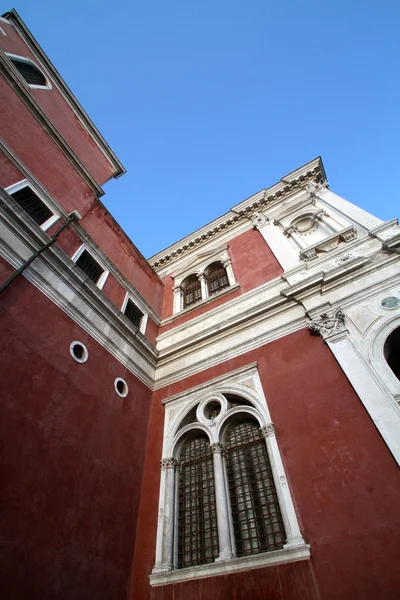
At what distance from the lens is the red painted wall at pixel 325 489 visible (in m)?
4.32

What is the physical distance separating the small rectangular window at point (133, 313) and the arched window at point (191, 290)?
6.37ft

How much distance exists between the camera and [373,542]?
14.3 ft

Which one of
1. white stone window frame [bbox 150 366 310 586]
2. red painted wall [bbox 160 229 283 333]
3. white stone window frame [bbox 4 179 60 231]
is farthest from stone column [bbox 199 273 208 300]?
white stone window frame [bbox 4 179 60 231]

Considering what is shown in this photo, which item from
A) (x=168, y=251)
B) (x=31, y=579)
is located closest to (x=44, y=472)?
(x=31, y=579)

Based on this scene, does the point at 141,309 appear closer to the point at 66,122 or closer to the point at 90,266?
the point at 90,266

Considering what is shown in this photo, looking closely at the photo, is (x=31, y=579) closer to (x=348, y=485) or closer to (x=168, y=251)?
(x=348, y=485)

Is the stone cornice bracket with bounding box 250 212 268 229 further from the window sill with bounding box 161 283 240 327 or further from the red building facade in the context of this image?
the window sill with bounding box 161 283 240 327

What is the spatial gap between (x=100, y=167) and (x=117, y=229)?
3.06 meters

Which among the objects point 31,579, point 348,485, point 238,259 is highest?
point 238,259

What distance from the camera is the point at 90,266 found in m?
9.09

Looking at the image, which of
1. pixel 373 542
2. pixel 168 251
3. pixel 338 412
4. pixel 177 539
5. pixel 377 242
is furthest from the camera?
pixel 168 251

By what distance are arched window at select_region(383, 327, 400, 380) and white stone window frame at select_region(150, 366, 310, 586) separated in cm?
260

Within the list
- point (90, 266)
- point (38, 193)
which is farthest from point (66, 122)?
point (90, 266)

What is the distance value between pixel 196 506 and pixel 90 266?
6.28 metres
